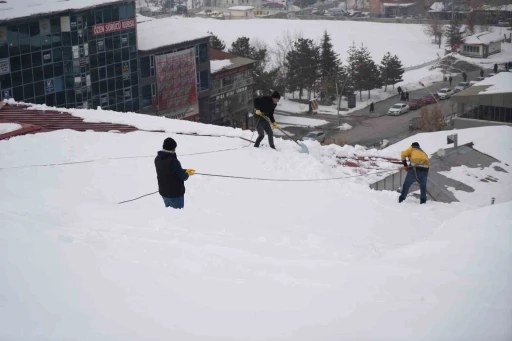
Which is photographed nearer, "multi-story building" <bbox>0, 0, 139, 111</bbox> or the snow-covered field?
"multi-story building" <bbox>0, 0, 139, 111</bbox>

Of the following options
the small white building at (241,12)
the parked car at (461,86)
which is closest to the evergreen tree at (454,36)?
the parked car at (461,86)

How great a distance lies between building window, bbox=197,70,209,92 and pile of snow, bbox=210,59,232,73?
50.3 inches

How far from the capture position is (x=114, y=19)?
41.2 meters

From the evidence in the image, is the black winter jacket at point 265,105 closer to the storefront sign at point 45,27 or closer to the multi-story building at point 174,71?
the storefront sign at point 45,27

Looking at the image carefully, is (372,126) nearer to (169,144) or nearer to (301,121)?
(301,121)

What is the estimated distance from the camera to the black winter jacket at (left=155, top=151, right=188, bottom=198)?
9.74m

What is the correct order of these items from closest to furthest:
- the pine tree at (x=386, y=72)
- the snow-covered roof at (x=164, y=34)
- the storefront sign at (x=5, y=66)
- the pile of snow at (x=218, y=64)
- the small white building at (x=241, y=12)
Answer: the storefront sign at (x=5, y=66) < the snow-covered roof at (x=164, y=34) < the pile of snow at (x=218, y=64) < the pine tree at (x=386, y=72) < the small white building at (x=241, y=12)

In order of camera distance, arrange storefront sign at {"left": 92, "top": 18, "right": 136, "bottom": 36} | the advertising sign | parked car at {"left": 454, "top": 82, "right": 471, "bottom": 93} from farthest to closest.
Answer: parked car at {"left": 454, "top": 82, "right": 471, "bottom": 93} → the advertising sign → storefront sign at {"left": 92, "top": 18, "right": 136, "bottom": 36}

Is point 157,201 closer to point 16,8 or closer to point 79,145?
point 79,145

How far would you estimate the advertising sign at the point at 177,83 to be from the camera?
45438 mm

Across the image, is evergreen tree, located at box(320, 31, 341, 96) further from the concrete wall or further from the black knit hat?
the black knit hat

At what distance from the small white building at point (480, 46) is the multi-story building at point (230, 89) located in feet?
98.8

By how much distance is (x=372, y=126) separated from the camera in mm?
52250

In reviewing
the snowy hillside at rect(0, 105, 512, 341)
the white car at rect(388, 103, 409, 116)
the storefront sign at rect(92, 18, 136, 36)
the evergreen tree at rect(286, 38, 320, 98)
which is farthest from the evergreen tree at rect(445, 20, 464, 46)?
the snowy hillside at rect(0, 105, 512, 341)
